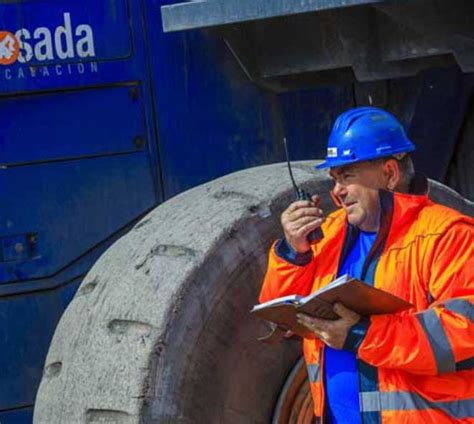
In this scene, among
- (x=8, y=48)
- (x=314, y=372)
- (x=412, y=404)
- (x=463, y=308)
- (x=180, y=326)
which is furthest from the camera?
(x=8, y=48)

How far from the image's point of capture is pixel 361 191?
410cm

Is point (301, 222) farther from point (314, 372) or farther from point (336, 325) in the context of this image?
point (314, 372)

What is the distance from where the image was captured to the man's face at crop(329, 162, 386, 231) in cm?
408

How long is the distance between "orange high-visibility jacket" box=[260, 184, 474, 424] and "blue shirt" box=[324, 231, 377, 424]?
3cm

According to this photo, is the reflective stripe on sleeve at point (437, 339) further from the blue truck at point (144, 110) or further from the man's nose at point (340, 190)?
the blue truck at point (144, 110)

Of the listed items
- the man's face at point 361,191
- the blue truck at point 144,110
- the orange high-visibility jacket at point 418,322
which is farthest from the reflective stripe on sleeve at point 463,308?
the blue truck at point 144,110

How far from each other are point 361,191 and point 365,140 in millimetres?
147

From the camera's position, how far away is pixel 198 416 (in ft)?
15.3

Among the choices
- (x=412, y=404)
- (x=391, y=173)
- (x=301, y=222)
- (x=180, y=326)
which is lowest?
(x=412, y=404)

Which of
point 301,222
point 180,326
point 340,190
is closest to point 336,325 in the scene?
point 301,222

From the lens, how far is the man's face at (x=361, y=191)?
13.4 ft

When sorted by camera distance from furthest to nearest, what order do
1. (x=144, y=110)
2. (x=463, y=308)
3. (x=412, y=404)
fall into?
(x=144, y=110), (x=412, y=404), (x=463, y=308)

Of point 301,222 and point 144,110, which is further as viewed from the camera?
point 144,110

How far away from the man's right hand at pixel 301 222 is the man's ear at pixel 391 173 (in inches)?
8.7
